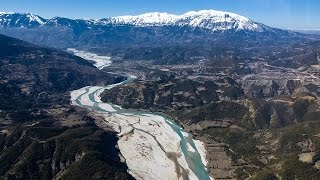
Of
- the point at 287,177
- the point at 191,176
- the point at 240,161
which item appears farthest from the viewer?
the point at 240,161

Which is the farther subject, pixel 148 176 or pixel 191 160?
pixel 191 160

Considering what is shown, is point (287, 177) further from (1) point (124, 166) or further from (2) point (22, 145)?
(2) point (22, 145)

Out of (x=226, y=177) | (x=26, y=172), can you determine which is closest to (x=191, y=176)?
(x=226, y=177)

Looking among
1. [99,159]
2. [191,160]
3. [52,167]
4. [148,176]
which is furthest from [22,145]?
[191,160]

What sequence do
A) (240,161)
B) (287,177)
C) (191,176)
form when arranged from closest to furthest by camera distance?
(287,177) → (191,176) → (240,161)

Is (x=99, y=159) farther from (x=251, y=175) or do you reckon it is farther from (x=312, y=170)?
(x=312, y=170)

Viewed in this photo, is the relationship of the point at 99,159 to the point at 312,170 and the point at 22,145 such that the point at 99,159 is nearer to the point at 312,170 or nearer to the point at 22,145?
the point at 22,145

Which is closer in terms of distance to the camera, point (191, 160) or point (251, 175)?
point (251, 175)

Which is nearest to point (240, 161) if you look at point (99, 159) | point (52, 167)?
point (99, 159)
